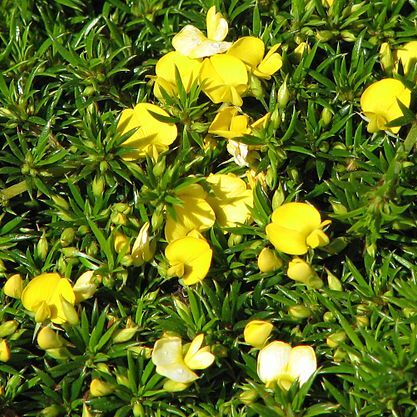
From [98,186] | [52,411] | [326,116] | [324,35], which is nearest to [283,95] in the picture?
[326,116]

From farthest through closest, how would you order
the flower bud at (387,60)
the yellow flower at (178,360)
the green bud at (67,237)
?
the flower bud at (387,60), the green bud at (67,237), the yellow flower at (178,360)

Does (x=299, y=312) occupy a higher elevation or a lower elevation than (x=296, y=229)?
lower

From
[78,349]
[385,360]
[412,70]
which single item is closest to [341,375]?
[385,360]

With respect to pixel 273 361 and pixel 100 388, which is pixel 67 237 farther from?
pixel 273 361

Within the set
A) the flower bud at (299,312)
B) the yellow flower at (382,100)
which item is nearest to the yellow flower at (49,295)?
the flower bud at (299,312)

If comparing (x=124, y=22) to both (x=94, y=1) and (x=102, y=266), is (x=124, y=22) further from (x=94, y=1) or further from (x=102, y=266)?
(x=102, y=266)

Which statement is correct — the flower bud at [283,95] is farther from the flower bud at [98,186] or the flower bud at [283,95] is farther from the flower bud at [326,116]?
the flower bud at [98,186]
